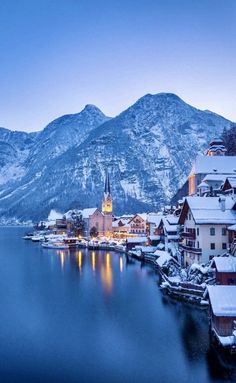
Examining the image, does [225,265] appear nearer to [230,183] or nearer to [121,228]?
[230,183]

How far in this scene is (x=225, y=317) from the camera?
30.6 meters

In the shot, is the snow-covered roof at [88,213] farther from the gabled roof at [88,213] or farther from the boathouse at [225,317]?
the boathouse at [225,317]

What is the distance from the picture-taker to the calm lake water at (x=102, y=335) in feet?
92.8

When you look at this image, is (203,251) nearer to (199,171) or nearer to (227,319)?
(227,319)

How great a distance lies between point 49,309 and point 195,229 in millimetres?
22691

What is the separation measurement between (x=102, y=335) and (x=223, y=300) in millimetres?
11422

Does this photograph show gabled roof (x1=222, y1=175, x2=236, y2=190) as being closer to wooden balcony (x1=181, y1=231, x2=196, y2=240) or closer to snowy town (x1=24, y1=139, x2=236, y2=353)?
snowy town (x1=24, y1=139, x2=236, y2=353)

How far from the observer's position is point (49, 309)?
4647cm

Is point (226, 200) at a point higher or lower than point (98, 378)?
higher

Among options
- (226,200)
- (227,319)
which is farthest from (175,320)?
(226,200)

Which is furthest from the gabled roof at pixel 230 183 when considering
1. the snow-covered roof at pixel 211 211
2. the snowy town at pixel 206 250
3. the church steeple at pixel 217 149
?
the church steeple at pixel 217 149

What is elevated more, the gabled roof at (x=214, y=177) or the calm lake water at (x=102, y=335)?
the gabled roof at (x=214, y=177)

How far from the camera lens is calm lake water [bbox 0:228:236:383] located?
28281mm

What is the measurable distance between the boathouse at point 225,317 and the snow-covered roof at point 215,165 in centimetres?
6460
